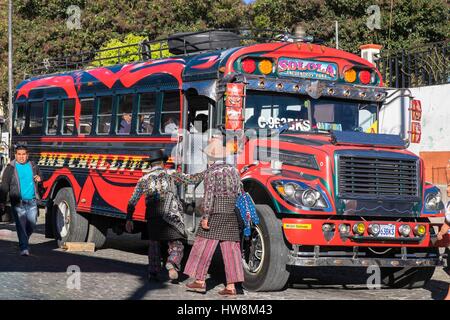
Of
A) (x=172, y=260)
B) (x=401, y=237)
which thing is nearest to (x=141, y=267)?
(x=172, y=260)

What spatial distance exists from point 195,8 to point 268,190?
Answer: 1334 inches

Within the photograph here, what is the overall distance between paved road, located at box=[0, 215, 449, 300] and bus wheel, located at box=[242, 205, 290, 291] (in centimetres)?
15

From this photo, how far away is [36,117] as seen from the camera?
1680cm

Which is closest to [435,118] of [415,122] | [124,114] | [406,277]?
[124,114]

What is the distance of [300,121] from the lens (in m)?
11.3

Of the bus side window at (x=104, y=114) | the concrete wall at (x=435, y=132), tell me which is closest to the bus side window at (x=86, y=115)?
the bus side window at (x=104, y=114)

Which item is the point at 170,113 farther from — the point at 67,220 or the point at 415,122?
the point at 67,220

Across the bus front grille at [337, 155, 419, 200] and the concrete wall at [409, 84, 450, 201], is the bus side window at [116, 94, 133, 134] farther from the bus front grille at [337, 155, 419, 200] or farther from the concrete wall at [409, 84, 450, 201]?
the concrete wall at [409, 84, 450, 201]

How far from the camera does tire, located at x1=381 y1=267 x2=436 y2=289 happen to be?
11234 mm

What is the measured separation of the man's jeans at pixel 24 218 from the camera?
44.1ft

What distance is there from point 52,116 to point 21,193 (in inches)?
114

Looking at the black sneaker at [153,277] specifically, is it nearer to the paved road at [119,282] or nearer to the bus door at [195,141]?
the paved road at [119,282]

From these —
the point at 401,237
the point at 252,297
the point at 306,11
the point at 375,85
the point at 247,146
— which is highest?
the point at 306,11

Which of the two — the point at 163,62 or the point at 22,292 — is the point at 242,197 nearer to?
the point at 22,292
